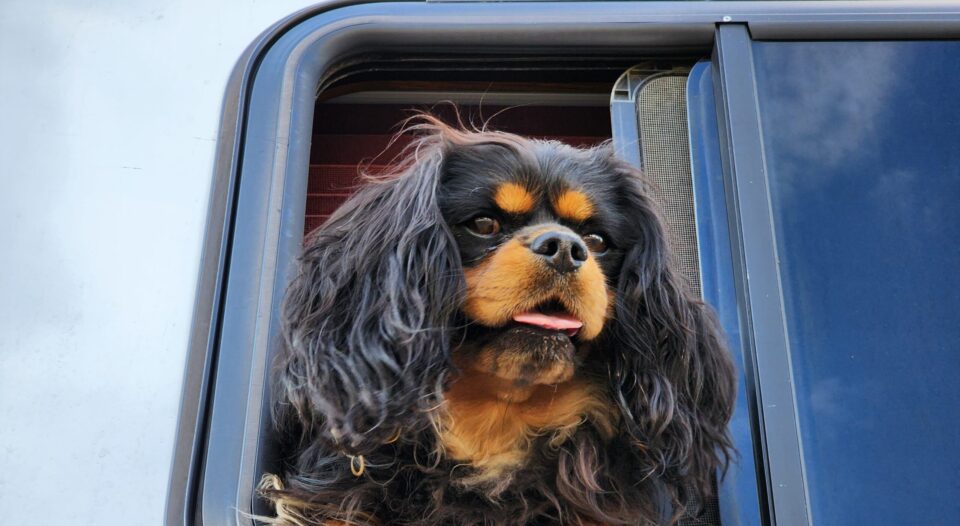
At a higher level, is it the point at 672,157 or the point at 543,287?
the point at 672,157

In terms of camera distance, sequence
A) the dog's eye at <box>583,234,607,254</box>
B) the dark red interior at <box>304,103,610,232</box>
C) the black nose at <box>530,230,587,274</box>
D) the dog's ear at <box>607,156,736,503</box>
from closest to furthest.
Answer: the black nose at <box>530,230,587,274</box> < the dog's ear at <box>607,156,736,503</box> < the dog's eye at <box>583,234,607,254</box> < the dark red interior at <box>304,103,610,232</box>

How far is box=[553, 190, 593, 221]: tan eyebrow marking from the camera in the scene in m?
1.47

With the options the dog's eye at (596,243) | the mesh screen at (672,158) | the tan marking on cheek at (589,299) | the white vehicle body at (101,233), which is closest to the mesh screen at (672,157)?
the mesh screen at (672,158)

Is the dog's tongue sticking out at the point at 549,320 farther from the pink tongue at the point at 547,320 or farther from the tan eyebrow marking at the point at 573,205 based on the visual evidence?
the tan eyebrow marking at the point at 573,205

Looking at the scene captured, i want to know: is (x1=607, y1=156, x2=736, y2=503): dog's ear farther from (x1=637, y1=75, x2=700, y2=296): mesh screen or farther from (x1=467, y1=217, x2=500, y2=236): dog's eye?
(x1=467, y1=217, x2=500, y2=236): dog's eye

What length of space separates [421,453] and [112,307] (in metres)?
0.52

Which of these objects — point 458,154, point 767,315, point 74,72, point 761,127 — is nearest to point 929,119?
point 761,127

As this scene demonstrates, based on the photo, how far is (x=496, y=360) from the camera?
131 cm

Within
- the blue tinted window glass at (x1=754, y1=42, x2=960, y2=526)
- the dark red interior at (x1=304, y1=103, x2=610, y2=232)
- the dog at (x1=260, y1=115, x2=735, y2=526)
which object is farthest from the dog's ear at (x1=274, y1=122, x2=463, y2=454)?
the blue tinted window glass at (x1=754, y1=42, x2=960, y2=526)

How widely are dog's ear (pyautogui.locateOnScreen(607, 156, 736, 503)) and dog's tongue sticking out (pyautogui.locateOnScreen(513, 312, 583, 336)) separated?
19cm

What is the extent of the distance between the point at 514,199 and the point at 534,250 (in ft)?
0.56

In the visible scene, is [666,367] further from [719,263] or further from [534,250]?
[534,250]

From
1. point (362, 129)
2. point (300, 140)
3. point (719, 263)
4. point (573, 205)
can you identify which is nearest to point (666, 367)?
point (719, 263)

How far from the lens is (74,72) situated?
1578 millimetres
